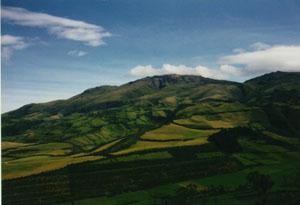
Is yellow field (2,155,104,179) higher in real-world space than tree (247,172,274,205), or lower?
higher

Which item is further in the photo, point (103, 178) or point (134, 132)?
point (134, 132)

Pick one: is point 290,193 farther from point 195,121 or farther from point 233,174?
point 195,121

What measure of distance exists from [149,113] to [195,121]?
1213 inches

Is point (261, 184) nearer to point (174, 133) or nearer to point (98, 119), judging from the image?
point (174, 133)

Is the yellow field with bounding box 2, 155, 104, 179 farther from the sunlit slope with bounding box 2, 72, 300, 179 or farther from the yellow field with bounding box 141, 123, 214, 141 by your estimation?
the yellow field with bounding box 141, 123, 214, 141

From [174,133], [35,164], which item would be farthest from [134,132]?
[35,164]

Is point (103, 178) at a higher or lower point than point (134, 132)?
lower

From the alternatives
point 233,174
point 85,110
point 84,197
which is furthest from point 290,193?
point 85,110

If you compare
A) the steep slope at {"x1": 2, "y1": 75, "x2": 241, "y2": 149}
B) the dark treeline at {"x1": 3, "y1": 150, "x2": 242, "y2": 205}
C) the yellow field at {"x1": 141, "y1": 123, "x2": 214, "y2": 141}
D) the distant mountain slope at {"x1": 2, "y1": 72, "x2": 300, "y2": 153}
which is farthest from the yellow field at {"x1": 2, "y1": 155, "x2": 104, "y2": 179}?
the steep slope at {"x1": 2, "y1": 75, "x2": 241, "y2": 149}

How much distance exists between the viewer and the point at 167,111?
94562 mm

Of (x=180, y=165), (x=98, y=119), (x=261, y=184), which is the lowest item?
(x=261, y=184)

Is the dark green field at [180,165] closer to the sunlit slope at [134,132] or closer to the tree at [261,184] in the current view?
the tree at [261,184]

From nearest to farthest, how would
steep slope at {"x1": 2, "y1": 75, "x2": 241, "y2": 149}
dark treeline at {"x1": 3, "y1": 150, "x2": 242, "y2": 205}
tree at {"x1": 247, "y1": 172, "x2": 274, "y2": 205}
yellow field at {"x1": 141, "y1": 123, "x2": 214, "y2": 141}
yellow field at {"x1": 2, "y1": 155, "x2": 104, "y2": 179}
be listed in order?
tree at {"x1": 247, "y1": 172, "x2": 274, "y2": 205}
dark treeline at {"x1": 3, "y1": 150, "x2": 242, "y2": 205}
yellow field at {"x1": 2, "y1": 155, "x2": 104, "y2": 179}
yellow field at {"x1": 141, "y1": 123, "x2": 214, "y2": 141}
steep slope at {"x1": 2, "y1": 75, "x2": 241, "y2": 149}

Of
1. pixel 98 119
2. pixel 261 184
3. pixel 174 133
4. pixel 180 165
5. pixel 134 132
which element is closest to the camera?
pixel 261 184
